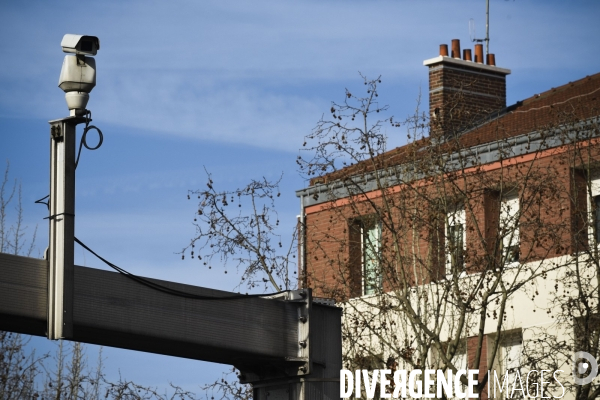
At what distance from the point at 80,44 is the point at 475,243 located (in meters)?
13.6

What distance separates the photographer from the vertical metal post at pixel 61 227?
8.44m

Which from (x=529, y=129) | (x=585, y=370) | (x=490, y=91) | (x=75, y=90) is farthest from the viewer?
(x=490, y=91)

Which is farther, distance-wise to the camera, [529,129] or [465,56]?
[465,56]

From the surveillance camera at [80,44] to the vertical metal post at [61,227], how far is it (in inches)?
19.4

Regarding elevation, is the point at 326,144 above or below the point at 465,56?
below

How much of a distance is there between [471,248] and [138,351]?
1179 cm

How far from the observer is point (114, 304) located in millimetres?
8867

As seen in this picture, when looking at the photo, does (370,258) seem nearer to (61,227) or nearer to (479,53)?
(61,227)

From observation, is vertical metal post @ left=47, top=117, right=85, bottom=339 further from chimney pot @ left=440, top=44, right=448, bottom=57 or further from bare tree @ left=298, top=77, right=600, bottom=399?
chimney pot @ left=440, top=44, right=448, bottom=57

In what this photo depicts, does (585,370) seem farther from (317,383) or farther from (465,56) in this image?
(465,56)

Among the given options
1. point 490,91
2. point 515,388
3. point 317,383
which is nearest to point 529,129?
point 490,91

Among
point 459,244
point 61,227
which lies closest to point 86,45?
point 61,227

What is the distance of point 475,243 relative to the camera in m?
21.2

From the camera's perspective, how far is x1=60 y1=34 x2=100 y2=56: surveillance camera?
28.0ft
